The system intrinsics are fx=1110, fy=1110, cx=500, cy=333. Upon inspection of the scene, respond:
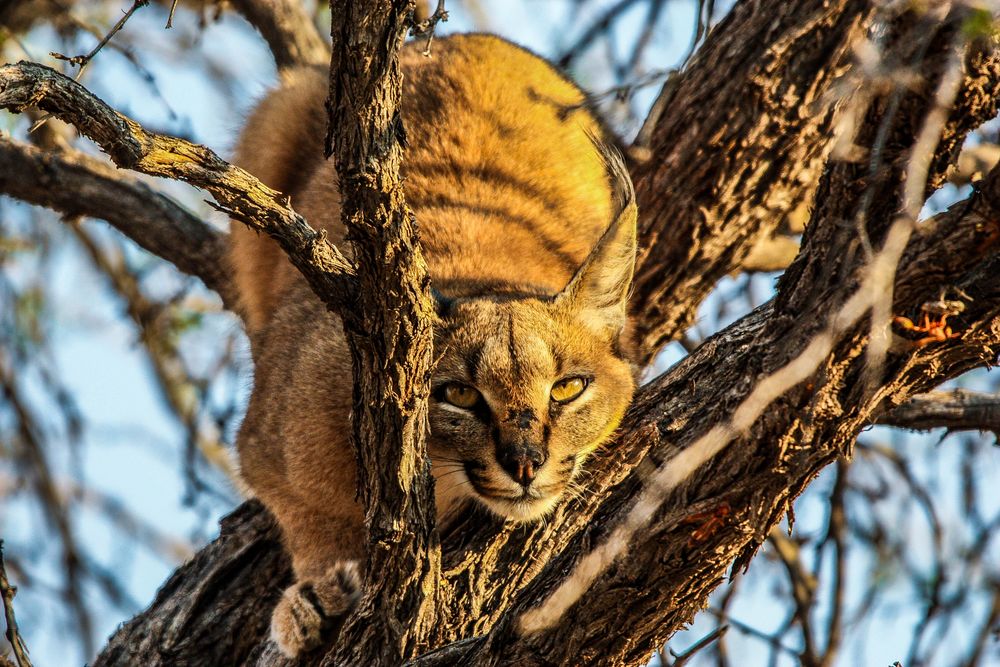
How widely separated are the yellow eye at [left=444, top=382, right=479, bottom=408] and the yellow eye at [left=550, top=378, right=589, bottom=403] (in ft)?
0.99

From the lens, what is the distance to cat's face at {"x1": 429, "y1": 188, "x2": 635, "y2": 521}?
3.76 m

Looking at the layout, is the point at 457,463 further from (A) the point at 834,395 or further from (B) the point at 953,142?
(B) the point at 953,142

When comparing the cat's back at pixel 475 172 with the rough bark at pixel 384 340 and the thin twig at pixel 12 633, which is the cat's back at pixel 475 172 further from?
the thin twig at pixel 12 633

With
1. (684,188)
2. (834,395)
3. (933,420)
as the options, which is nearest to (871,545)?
(933,420)

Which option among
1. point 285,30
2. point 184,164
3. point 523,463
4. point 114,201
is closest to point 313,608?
point 523,463

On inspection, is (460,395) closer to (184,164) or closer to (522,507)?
(522,507)

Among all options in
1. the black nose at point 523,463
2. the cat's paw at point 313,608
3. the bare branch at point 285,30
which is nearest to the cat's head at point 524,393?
the black nose at point 523,463

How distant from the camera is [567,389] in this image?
4047 mm

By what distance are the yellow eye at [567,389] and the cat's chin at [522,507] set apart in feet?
1.27

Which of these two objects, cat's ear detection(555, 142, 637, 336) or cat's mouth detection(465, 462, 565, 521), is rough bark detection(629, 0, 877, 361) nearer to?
cat's ear detection(555, 142, 637, 336)

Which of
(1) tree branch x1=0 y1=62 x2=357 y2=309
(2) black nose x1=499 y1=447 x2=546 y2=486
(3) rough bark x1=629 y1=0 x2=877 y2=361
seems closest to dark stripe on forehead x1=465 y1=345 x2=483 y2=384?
(2) black nose x1=499 y1=447 x2=546 y2=486

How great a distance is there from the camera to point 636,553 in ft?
9.22

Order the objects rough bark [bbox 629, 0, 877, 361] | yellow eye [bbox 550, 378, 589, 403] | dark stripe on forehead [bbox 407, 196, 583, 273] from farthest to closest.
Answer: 1. dark stripe on forehead [bbox 407, 196, 583, 273]
2. rough bark [bbox 629, 0, 877, 361]
3. yellow eye [bbox 550, 378, 589, 403]

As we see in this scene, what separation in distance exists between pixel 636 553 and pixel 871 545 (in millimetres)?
3711
